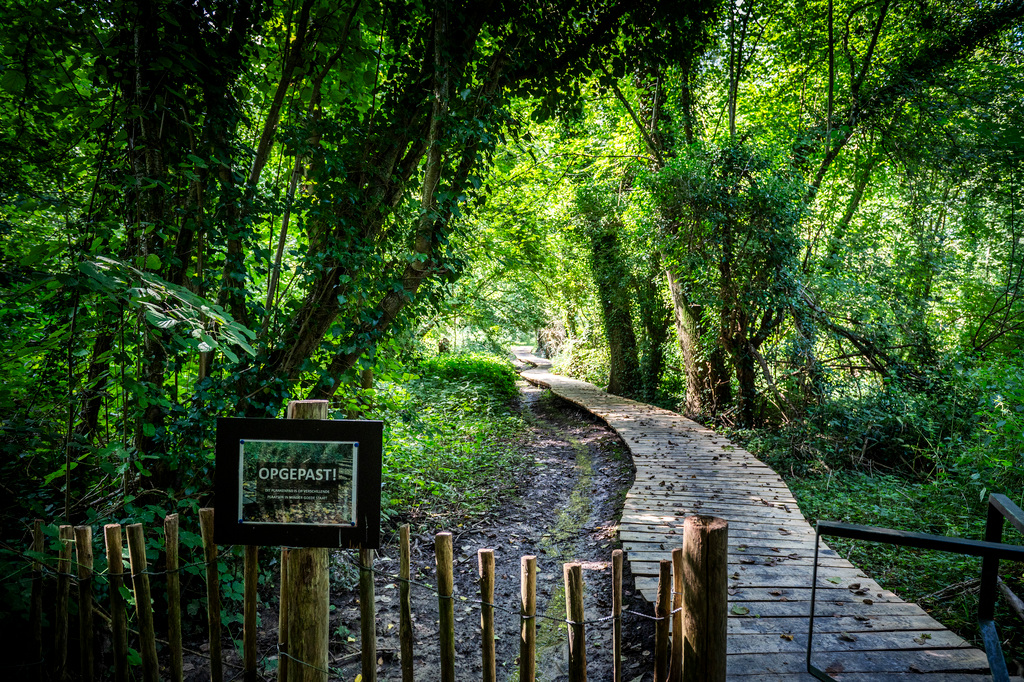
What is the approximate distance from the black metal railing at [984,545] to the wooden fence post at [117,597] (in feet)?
9.72

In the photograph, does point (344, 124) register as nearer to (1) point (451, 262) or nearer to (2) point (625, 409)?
(1) point (451, 262)

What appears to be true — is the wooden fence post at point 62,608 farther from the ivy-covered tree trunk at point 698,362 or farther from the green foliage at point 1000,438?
the ivy-covered tree trunk at point 698,362

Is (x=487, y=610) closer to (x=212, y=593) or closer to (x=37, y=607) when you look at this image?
(x=212, y=593)

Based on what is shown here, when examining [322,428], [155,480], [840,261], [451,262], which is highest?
[840,261]

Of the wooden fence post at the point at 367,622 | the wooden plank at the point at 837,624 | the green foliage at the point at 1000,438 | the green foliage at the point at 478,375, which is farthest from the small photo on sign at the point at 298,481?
the green foliage at the point at 478,375

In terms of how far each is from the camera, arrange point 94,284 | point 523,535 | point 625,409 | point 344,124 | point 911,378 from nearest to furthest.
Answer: point 94,284 < point 344,124 < point 523,535 < point 911,378 < point 625,409

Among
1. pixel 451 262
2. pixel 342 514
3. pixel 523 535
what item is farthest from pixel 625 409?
pixel 342 514

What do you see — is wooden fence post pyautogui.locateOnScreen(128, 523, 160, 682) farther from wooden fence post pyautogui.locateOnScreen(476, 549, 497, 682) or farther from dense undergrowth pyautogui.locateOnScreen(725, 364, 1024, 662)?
dense undergrowth pyautogui.locateOnScreen(725, 364, 1024, 662)

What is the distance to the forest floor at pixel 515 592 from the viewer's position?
3486 millimetres

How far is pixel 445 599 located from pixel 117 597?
1.40 meters

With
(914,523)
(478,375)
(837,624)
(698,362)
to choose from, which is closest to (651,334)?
(698,362)

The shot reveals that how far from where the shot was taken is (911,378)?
7414mm

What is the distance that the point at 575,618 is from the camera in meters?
2.13

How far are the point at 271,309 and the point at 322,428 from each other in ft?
6.00
